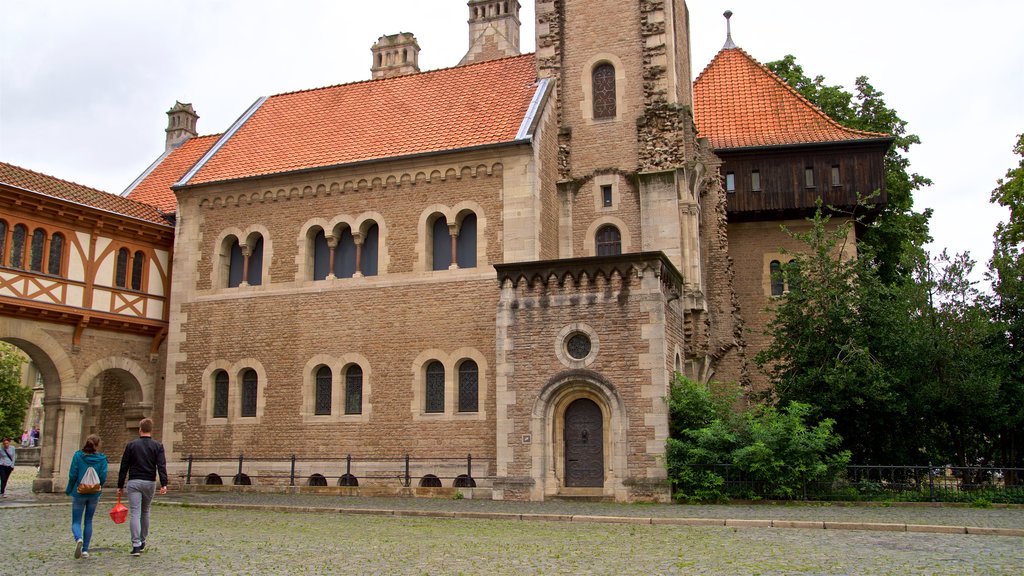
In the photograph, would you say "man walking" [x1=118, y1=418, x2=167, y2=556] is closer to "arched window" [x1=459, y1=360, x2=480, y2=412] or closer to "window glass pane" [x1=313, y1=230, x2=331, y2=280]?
"arched window" [x1=459, y1=360, x2=480, y2=412]

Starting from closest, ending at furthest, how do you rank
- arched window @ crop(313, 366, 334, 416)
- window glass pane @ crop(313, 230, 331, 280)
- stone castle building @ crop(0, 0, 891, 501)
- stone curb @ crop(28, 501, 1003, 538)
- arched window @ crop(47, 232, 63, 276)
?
stone curb @ crop(28, 501, 1003, 538), stone castle building @ crop(0, 0, 891, 501), arched window @ crop(47, 232, 63, 276), arched window @ crop(313, 366, 334, 416), window glass pane @ crop(313, 230, 331, 280)

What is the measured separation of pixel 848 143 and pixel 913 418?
10420mm

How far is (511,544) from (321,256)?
52.5ft

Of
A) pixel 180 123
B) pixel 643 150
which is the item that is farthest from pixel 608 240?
pixel 180 123

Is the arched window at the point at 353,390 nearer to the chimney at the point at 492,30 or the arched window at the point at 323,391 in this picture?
the arched window at the point at 323,391

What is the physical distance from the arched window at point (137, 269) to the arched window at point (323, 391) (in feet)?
21.2

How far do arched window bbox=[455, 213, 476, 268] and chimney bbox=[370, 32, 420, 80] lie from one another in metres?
23.6

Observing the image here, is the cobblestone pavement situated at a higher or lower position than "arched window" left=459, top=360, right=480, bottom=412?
lower

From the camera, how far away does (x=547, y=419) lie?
69.9ft

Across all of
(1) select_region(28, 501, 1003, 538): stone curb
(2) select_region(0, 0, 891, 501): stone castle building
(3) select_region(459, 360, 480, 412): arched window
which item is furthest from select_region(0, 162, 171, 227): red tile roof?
(3) select_region(459, 360, 480, 412): arched window

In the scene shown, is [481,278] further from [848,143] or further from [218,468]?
[848,143]

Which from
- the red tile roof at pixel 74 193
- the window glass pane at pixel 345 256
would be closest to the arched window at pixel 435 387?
the window glass pane at pixel 345 256

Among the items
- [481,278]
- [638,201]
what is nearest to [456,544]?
[481,278]

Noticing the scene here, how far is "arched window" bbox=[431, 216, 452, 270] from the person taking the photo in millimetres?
25609
